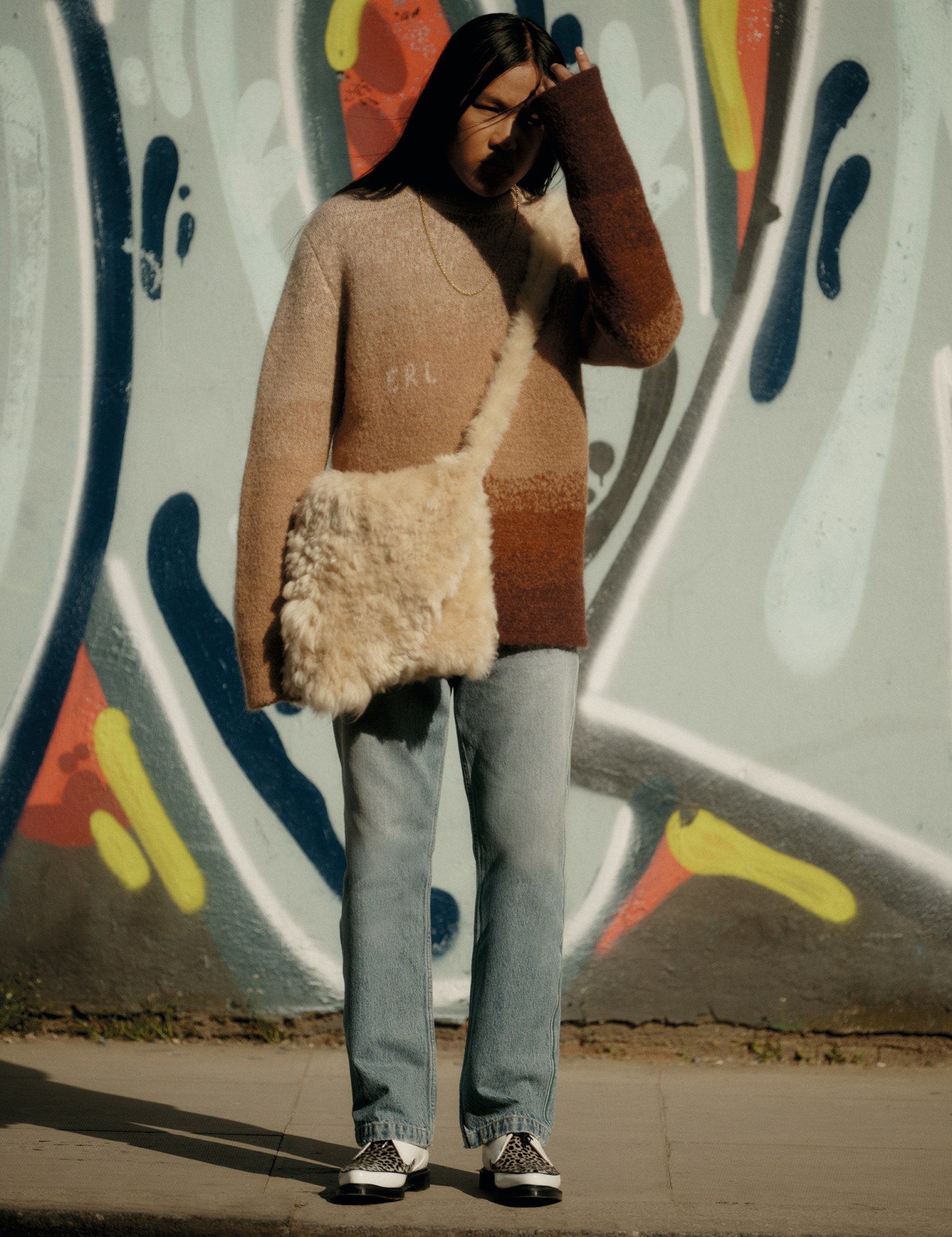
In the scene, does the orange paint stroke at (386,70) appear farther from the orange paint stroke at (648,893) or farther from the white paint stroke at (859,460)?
the orange paint stroke at (648,893)

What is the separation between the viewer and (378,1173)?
2062 mm

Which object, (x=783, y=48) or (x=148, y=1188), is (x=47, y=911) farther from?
(x=783, y=48)

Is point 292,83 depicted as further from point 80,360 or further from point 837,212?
point 837,212

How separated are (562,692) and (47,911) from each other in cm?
174

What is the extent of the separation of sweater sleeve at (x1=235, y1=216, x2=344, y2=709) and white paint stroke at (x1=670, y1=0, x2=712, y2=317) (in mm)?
1321

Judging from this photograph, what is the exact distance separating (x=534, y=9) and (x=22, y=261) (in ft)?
4.48

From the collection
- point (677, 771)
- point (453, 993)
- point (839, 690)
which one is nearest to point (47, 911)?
point (453, 993)

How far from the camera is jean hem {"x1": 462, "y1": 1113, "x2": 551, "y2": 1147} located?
81.1 inches

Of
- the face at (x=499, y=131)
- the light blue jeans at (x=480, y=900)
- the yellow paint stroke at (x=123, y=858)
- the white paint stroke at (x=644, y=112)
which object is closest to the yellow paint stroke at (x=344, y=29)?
the white paint stroke at (x=644, y=112)

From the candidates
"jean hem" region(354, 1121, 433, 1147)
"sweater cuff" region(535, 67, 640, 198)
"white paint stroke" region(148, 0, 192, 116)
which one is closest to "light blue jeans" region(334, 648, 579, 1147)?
"jean hem" region(354, 1121, 433, 1147)

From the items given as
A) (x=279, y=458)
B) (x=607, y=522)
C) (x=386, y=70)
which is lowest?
(x=607, y=522)

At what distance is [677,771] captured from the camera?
123 inches

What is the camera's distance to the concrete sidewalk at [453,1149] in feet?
6.81

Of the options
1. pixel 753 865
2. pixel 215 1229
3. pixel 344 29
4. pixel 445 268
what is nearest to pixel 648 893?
pixel 753 865
